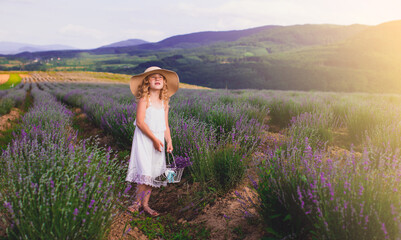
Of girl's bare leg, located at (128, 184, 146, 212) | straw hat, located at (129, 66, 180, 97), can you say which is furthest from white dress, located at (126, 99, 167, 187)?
straw hat, located at (129, 66, 180, 97)

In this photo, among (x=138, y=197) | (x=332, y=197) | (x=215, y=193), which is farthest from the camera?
(x=215, y=193)

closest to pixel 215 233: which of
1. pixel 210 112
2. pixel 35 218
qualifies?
pixel 35 218

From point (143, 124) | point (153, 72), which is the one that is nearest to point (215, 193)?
point (143, 124)

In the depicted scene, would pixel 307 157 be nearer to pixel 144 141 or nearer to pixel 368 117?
pixel 144 141

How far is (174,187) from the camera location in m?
3.47

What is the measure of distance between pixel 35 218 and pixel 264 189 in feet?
5.66

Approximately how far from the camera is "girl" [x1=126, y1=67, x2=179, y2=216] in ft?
8.90

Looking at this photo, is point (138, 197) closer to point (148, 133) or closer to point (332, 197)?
point (148, 133)

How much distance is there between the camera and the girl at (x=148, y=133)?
2713 mm

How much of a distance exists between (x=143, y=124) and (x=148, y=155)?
36 centimetres

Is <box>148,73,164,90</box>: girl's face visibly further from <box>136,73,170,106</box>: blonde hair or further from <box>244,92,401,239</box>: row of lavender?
<box>244,92,401,239</box>: row of lavender

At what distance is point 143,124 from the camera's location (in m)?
2.67

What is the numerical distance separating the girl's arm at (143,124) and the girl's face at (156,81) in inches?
7.3

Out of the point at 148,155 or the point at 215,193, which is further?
the point at 215,193
